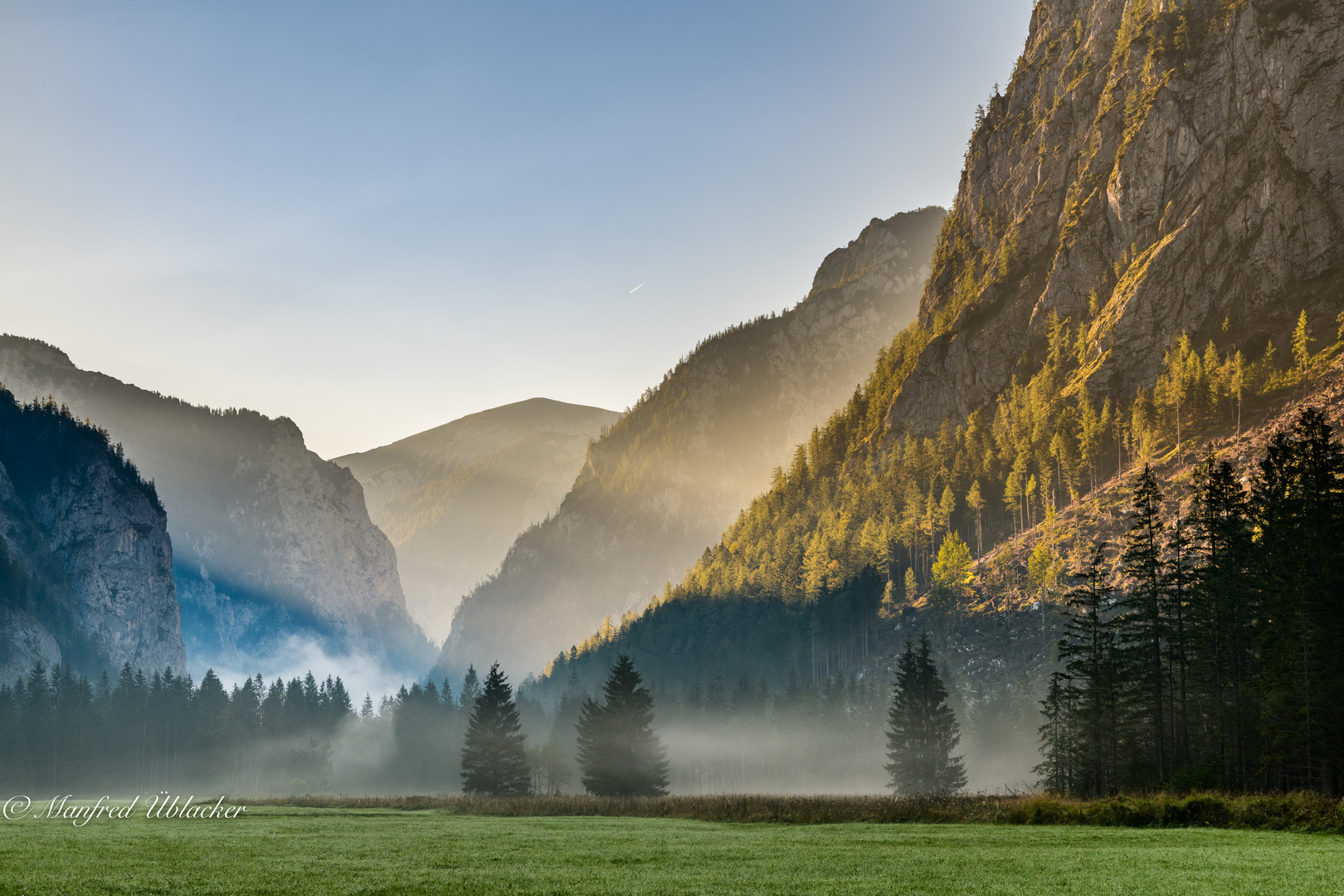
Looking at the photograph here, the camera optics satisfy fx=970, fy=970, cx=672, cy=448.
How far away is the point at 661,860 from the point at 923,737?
6823 cm

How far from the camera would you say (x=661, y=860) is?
3472 centimetres

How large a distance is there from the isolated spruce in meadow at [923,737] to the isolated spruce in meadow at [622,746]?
23.7m

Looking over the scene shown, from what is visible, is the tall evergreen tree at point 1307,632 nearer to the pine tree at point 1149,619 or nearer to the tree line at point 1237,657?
the tree line at point 1237,657

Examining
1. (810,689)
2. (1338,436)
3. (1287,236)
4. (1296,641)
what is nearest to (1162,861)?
(1296,641)

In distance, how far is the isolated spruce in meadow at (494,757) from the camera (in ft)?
342

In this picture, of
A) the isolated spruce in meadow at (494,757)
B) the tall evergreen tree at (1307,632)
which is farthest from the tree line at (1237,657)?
the isolated spruce in meadow at (494,757)

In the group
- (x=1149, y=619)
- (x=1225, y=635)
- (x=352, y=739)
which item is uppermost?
(x=1149, y=619)

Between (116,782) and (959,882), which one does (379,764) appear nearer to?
(116,782)

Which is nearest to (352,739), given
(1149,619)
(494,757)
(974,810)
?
(494,757)

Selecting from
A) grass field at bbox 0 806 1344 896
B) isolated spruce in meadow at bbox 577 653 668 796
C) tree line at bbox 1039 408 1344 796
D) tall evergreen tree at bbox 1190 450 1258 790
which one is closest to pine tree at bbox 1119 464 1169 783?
tree line at bbox 1039 408 1344 796

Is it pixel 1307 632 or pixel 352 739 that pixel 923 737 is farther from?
pixel 352 739

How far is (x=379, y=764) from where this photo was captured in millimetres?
183500

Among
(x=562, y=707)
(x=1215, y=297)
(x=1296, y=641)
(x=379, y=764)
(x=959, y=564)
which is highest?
(x=1215, y=297)

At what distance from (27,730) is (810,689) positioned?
117m
